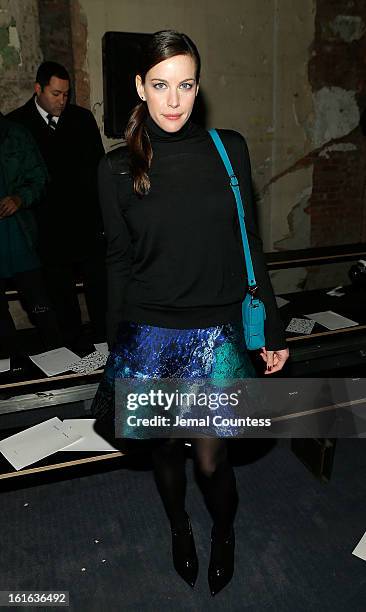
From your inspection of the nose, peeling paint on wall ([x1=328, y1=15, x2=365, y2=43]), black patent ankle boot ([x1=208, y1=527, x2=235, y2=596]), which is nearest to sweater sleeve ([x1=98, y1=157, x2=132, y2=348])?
the nose

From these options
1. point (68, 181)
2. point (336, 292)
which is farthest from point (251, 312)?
point (336, 292)

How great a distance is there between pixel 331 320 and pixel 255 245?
1719 mm

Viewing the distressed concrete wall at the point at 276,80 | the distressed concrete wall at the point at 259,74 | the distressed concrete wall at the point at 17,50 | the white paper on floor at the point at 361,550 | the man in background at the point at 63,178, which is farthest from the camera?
the distressed concrete wall at the point at 259,74

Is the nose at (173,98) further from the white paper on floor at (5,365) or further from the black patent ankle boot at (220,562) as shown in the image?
the white paper on floor at (5,365)

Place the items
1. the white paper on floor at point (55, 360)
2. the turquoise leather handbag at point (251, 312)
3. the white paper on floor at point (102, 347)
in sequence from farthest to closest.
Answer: the white paper on floor at point (102, 347), the white paper on floor at point (55, 360), the turquoise leather handbag at point (251, 312)

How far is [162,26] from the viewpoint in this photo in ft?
14.8

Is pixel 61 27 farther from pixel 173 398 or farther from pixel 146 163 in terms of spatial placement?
pixel 173 398

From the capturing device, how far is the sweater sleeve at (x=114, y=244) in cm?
157

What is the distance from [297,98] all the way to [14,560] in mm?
4490

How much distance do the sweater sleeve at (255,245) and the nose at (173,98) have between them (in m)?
0.20

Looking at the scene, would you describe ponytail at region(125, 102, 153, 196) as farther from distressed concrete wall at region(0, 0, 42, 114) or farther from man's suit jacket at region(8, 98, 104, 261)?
distressed concrete wall at region(0, 0, 42, 114)

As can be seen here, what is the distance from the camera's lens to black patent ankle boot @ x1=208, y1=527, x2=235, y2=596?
1.83m

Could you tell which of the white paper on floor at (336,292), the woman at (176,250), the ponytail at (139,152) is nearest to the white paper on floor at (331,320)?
the white paper on floor at (336,292)

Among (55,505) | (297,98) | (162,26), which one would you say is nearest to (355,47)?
(297,98)
